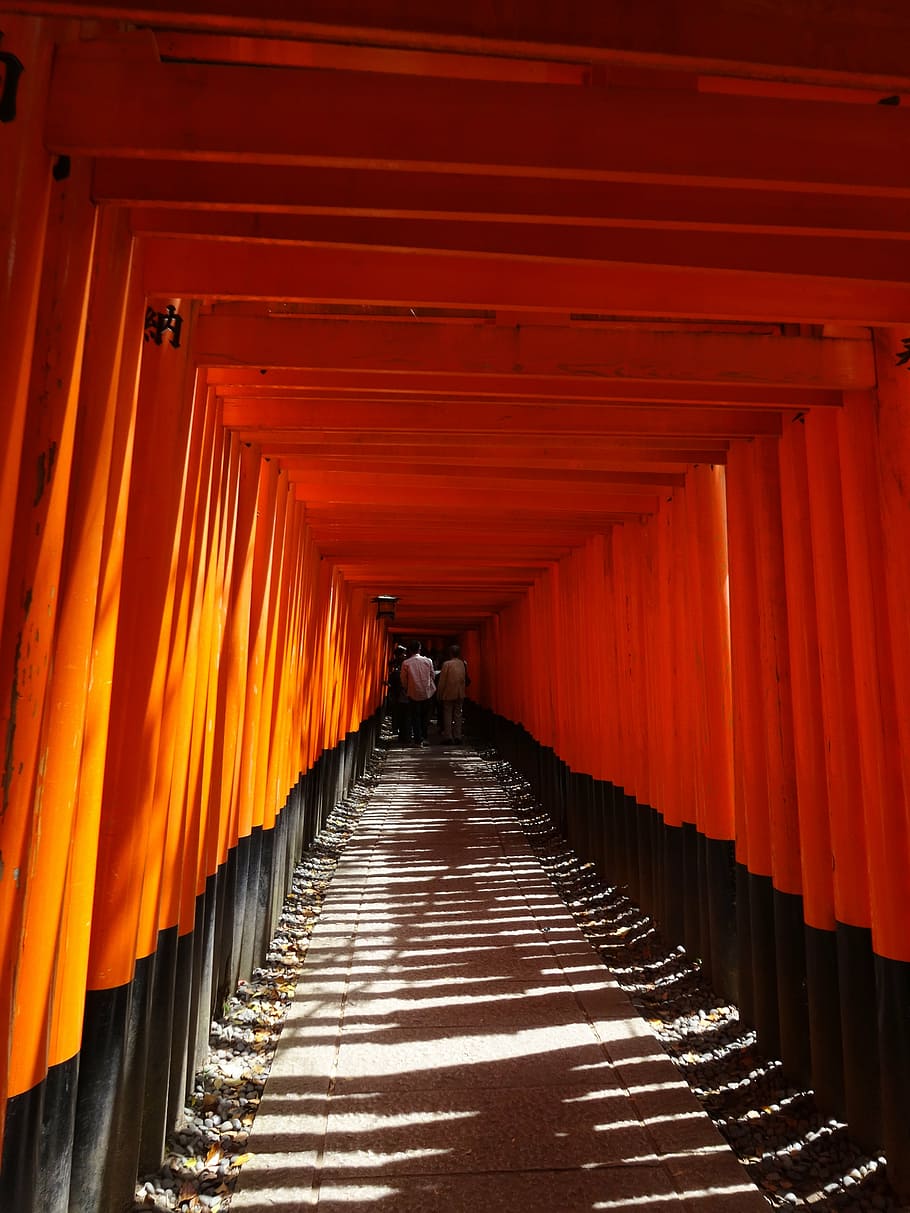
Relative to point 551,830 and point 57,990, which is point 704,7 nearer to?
point 57,990

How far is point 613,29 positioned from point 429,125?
1.32 feet

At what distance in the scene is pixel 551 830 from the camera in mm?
7988

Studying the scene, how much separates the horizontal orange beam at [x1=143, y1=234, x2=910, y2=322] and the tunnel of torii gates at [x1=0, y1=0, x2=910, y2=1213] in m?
0.01

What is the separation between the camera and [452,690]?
16.4 meters

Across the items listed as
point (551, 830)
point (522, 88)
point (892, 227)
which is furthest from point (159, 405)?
point (551, 830)

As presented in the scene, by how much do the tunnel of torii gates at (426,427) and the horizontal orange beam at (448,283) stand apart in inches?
0.5

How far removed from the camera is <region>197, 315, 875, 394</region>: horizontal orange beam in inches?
109

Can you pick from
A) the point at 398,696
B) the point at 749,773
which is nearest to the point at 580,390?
the point at 749,773

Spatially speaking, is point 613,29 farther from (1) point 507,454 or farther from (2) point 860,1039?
(2) point 860,1039

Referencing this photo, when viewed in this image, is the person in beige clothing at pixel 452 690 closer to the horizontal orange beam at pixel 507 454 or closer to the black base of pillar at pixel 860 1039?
the horizontal orange beam at pixel 507 454

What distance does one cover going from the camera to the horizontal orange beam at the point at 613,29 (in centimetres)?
135

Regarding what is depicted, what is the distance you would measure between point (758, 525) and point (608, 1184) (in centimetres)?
263

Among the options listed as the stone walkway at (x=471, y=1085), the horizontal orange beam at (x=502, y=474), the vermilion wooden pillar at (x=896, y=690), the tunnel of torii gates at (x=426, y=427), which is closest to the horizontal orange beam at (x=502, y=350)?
the tunnel of torii gates at (x=426, y=427)

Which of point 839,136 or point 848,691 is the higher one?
point 839,136
